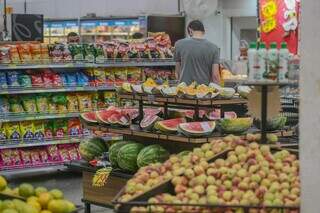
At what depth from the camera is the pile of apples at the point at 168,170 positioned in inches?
135

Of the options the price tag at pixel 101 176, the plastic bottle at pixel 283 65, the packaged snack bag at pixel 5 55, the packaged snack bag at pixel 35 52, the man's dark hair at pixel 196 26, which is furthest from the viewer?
the packaged snack bag at pixel 35 52

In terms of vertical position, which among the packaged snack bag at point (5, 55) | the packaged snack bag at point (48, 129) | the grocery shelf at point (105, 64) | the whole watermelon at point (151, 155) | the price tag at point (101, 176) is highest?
the packaged snack bag at point (5, 55)

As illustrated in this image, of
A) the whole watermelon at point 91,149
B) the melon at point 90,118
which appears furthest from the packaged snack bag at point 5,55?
the whole watermelon at point 91,149

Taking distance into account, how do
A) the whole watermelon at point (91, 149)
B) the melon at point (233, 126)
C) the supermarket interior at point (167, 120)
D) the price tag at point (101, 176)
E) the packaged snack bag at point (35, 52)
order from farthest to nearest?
the packaged snack bag at point (35, 52) < the whole watermelon at point (91, 149) < the price tag at point (101, 176) < the melon at point (233, 126) < the supermarket interior at point (167, 120)

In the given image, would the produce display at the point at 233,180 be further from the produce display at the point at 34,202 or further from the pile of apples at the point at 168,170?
the produce display at the point at 34,202

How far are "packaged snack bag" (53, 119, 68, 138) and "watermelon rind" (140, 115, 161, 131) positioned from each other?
292 centimetres

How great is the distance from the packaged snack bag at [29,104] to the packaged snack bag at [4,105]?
0.20m

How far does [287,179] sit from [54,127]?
550 centimetres

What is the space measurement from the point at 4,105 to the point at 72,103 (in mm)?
879

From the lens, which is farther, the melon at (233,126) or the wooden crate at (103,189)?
the wooden crate at (103,189)

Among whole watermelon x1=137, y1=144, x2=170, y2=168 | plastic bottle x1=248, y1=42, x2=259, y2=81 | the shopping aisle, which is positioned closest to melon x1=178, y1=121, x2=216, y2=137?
whole watermelon x1=137, y1=144, x2=170, y2=168

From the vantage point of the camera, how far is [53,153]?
27.9 feet

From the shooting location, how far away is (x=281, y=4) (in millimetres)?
11133

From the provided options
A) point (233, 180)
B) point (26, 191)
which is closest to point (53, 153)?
point (26, 191)
